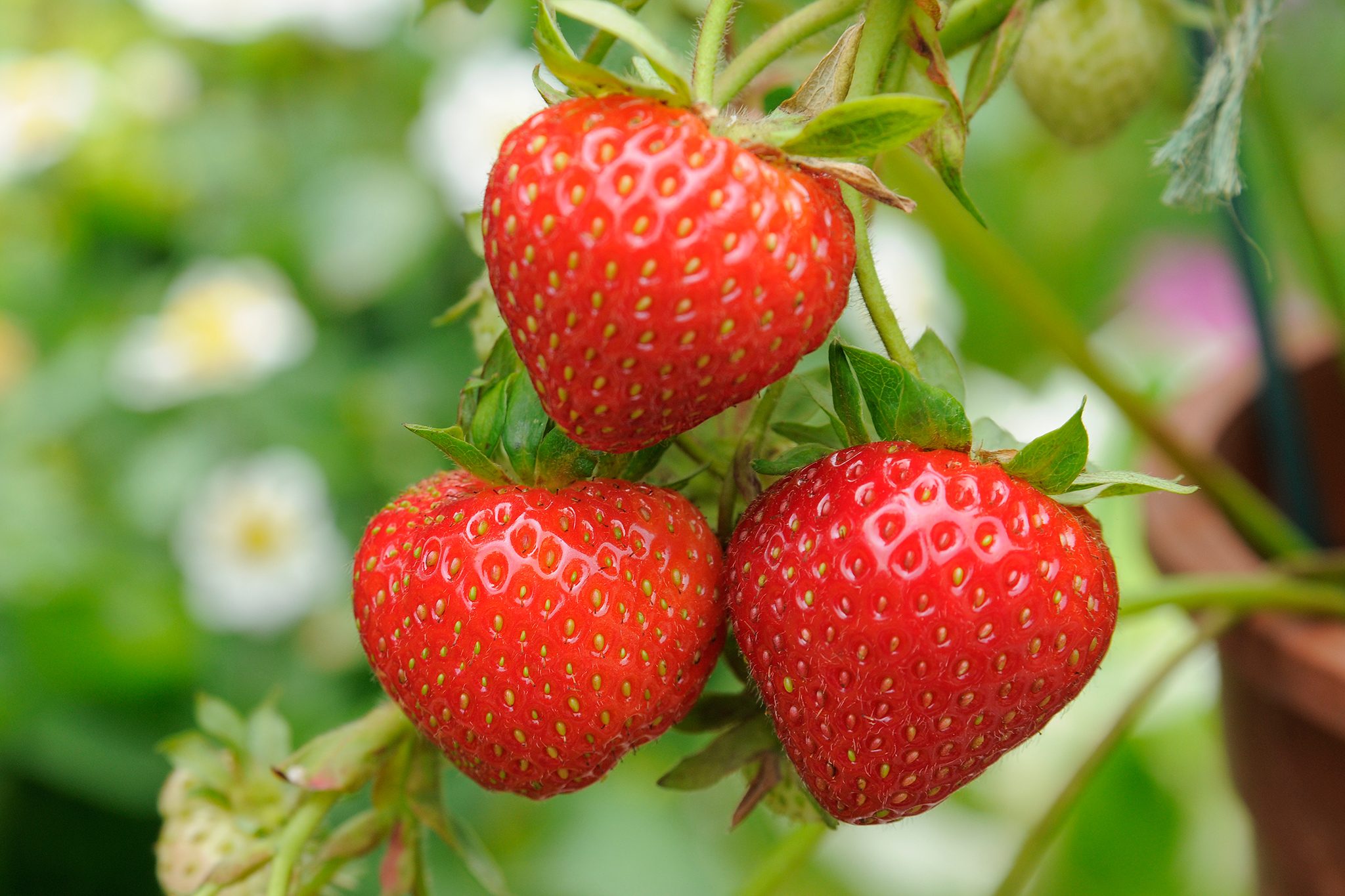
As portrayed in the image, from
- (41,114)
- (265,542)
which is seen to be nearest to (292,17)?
(41,114)

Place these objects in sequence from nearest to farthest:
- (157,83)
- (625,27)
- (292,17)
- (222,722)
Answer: (625,27)
(222,722)
(292,17)
(157,83)

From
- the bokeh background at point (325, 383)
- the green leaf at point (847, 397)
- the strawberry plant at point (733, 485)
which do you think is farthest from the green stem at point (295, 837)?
the bokeh background at point (325, 383)

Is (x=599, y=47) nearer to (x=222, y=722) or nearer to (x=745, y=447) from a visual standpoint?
(x=745, y=447)

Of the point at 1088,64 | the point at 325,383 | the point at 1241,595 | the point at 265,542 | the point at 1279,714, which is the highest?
the point at 1088,64

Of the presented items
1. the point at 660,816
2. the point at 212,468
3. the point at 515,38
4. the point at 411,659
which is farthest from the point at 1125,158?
the point at 411,659

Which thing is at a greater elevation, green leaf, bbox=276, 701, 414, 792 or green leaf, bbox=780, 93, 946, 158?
green leaf, bbox=780, 93, 946, 158

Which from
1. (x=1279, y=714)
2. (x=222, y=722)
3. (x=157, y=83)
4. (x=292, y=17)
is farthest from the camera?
(x=157, y=83)

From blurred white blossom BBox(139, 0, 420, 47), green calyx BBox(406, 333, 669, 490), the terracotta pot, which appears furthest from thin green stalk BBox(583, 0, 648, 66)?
blurred white blossom BBox(139, 0, 420, 47)

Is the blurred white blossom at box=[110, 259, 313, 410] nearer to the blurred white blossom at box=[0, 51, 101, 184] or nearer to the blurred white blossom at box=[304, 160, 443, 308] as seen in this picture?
the blurred white blossom at box=[304, 160, 443, 308]
